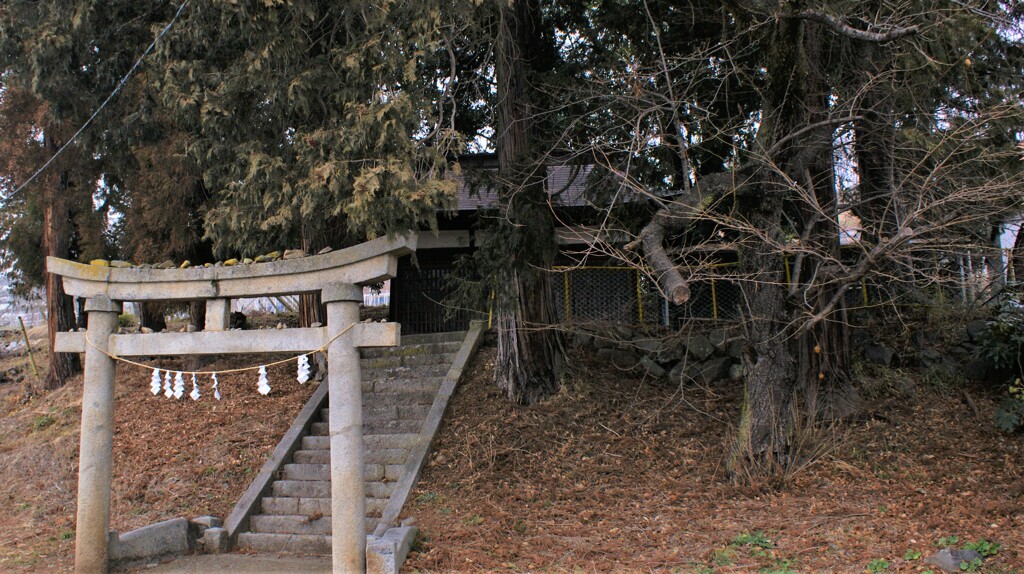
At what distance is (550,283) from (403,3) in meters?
4.00

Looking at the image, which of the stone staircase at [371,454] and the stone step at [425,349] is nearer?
the stone staircase at [371,454]

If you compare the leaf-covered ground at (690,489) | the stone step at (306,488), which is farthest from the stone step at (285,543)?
the leaf-covered ground at (690,489)

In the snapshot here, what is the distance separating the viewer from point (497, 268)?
863cm

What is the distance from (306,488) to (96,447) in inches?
90.8

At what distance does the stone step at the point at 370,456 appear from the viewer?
834cm

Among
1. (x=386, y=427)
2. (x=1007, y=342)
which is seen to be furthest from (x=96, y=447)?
(x=1007, y=342)

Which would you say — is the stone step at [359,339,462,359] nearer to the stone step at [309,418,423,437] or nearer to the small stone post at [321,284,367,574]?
the stone step at [309,418,423,437]

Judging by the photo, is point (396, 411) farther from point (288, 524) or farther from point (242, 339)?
point (242, 339)

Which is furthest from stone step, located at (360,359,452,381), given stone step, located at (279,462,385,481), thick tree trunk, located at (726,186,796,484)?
thick tree trunk, located at (726,186,796,484)

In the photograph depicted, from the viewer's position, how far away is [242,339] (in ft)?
21.4

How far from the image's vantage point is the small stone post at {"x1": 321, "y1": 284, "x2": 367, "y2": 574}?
6047mm

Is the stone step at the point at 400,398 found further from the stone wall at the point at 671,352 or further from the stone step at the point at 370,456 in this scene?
the stone wall at the point at 671,352

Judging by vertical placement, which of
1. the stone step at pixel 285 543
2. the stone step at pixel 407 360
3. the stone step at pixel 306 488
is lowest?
the stone step at pixel 285 543

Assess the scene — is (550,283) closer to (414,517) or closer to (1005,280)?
(414,517)
